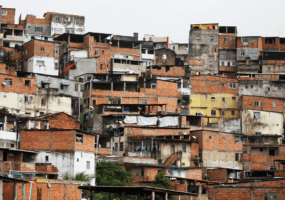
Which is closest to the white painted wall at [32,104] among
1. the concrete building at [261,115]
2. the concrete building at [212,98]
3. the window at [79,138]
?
the window at [79,138]

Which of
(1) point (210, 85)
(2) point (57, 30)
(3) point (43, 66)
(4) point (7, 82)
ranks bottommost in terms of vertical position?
(4) point (7, 82)

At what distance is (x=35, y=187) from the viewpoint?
3812 cm

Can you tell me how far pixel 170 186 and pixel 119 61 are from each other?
108 feet

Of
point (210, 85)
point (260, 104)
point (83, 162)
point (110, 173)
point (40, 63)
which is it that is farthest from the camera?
point (40, 63)

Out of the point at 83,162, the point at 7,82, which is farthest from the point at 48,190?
the point at 7,82

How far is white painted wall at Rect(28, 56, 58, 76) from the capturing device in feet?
248

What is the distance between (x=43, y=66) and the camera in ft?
250

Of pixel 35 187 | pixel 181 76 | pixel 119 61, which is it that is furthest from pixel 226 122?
pixel 35 187

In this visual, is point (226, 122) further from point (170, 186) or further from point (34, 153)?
point (34, 153)

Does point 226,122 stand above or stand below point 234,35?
below

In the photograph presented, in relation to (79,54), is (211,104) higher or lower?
lower

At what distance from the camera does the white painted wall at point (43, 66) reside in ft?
248

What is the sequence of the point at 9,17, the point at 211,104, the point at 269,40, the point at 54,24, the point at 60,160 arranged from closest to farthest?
1. the point at 60,160
2. the point at 211,104
3. the point at 269,40
4. the point at 54,24
5. the point at 9,17

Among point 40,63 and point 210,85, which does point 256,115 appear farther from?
point 40,63
